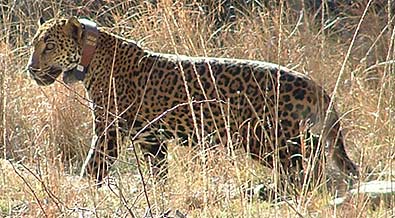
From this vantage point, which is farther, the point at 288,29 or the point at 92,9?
the point at 92,9

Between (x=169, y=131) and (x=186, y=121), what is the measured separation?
12 centimetres

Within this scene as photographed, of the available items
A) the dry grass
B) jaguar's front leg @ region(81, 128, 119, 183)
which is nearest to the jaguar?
jaguar's front leg @ region(81, 128, 119, 183)

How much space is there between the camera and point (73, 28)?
5441mm

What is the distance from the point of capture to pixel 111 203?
4.32 metres

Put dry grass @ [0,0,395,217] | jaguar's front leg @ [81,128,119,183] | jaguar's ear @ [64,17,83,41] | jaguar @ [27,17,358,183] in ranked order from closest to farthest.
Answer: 1. dry grass @ [0,0,395,217]
2. jaguar @ [27,17,358,183]
3. jaguar's front leg @ [81,128,119,183]
4. jaguar's ear @ [64,17,83,41]

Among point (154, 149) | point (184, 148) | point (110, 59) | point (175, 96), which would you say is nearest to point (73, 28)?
point (110, 59)

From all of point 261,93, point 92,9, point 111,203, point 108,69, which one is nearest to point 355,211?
point 111,203

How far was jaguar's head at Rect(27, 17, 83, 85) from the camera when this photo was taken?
5438 millimetres

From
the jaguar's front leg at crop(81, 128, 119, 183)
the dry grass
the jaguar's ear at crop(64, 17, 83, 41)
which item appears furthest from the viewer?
the jaguar's ear at crop(64, 17, 83, 41)

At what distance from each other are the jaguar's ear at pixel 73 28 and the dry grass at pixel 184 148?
42cm

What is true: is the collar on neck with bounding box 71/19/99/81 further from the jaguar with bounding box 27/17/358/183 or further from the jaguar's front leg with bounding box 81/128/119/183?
the jaguar's front leg with bounding box 81/128/119/183

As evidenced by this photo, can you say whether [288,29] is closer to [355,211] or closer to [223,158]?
[223,158]

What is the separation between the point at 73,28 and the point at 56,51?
155 mm

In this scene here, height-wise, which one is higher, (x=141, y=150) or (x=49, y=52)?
(x=49, y=52)
